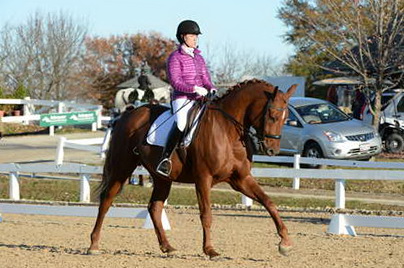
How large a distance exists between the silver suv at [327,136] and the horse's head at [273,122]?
41.8 ft

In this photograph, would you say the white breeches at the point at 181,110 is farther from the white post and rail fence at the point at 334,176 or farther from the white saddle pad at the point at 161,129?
the white post and rail fence at the point at 334,176

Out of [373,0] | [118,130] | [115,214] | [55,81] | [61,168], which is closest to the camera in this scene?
[118,130]

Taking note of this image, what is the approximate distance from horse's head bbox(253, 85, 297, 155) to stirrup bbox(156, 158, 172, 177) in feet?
4.18

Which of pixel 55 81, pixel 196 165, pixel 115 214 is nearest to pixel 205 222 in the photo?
pixel 196 165

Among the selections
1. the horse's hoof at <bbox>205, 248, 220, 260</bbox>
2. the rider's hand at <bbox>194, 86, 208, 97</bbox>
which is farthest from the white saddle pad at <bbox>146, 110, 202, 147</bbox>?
the horse's hoof at <bbox>205, 248, 220, 260</bbox>

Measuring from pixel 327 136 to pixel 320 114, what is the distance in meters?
1.74

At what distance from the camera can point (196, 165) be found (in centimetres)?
1008

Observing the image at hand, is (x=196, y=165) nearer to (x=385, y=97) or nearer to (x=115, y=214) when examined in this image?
(x=115, y=214)

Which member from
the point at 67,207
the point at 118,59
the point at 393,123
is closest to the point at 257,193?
the point at 67,207

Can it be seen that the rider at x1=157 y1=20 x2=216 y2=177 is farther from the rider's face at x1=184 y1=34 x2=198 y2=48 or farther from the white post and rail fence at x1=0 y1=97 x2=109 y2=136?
the white post and rail fence at x1=0 y1=97 x2=109 y2=136

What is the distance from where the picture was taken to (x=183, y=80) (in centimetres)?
1045

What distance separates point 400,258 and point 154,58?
54666 millimetres

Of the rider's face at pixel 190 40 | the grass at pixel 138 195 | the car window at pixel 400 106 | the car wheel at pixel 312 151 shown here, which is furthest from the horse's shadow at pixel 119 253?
the car window at pixel 400 106

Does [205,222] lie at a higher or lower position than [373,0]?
lower
